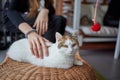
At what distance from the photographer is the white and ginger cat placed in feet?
1.90

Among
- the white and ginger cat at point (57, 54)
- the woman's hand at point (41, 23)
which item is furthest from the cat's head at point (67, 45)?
the woman's hand at point (41, 23)

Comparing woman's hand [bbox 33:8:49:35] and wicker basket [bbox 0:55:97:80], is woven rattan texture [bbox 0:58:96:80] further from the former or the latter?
woman's hand [bbox 33:8:49:35]

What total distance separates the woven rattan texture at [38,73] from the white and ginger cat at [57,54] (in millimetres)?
18

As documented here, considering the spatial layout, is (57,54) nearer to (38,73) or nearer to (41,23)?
(38,73)

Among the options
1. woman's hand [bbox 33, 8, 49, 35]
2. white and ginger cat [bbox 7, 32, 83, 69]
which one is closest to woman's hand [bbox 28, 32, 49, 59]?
white and ginger cat [bbox 7, 32, 83, 69]

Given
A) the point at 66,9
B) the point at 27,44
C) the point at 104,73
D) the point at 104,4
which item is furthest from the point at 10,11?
the point at 104,4

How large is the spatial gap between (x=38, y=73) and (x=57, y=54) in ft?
0.29

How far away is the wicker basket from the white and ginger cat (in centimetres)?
2

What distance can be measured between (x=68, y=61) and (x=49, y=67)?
68 millimetres

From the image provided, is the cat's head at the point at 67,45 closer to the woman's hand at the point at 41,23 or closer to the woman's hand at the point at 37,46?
the woman's hand at the point at 37,46

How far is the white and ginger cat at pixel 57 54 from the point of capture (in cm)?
58

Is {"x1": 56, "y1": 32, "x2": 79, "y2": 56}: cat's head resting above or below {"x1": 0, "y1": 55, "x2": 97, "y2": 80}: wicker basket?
above

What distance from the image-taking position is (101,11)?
2.25 meters

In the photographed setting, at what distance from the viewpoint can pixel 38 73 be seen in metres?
0.57
